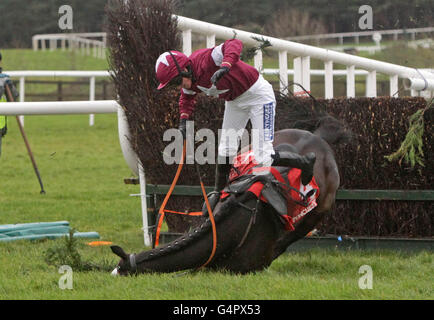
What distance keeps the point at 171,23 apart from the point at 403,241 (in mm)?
2700

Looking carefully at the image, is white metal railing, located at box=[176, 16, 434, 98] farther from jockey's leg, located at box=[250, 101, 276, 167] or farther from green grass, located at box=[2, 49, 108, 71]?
green grass, located at box=[2, 49, 108, 71]

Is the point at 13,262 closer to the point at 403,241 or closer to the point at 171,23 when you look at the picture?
the point at 171,23

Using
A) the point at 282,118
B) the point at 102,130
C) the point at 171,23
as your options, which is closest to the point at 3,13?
the point at 102,130

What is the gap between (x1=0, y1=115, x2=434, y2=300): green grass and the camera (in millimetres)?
4258

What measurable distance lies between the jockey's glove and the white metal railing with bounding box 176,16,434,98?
1.32 metres

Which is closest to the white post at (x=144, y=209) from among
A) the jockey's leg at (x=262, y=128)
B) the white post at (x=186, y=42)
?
the white post at (x=186, y=42)

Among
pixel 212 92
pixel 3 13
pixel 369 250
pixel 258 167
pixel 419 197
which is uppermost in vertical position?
pixel 3 13

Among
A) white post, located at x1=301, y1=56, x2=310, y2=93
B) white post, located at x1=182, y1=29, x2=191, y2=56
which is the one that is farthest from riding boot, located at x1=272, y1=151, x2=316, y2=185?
white post, located at x1=301, y1=56, x2=310, y2=93

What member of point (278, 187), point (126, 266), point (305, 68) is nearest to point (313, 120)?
point (278, 187)

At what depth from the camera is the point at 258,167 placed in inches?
194

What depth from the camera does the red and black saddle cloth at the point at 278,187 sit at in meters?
4.77

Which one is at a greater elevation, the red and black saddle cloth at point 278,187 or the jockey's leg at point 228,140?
the jockey's leg at point 228,140

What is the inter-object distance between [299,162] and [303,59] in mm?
3247

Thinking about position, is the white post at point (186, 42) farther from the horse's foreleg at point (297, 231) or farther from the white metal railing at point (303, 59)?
the horse's foreleg at point (297, 231)
